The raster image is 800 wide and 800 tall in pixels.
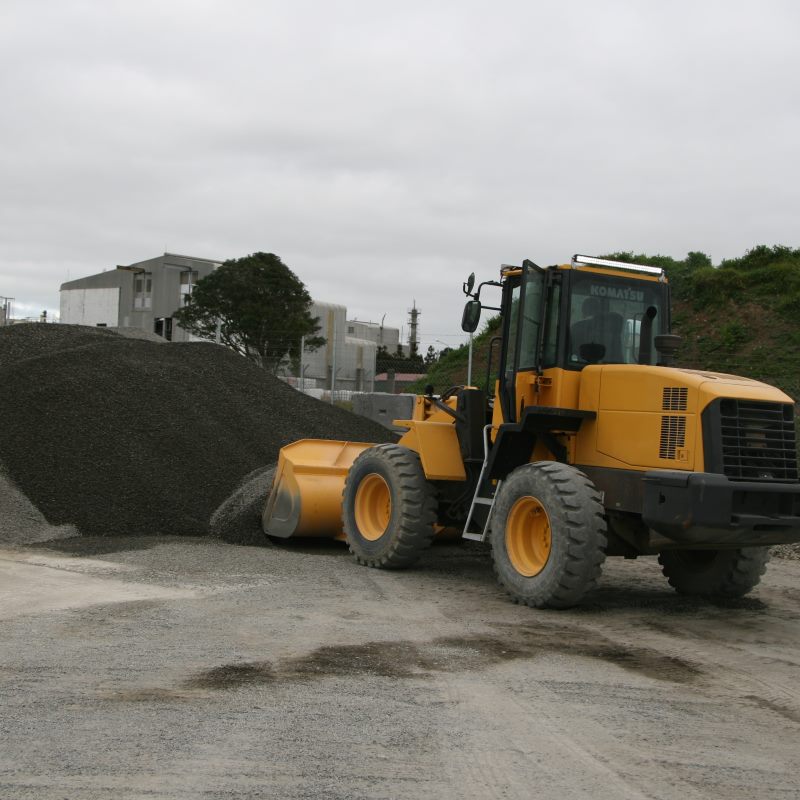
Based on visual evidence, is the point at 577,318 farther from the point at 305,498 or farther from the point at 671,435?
the point at 305,498

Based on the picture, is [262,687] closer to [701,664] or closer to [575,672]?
[575,672]

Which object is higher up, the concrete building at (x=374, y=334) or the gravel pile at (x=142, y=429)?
the concrete building at (x=374, y=334)

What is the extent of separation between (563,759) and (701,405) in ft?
12.6

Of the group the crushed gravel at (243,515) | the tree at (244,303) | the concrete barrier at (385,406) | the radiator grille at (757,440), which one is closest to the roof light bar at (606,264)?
the radiator grille at (757,440)

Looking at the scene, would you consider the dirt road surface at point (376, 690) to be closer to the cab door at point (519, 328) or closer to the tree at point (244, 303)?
the cab door at point (519, 328)

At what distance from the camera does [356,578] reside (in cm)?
962

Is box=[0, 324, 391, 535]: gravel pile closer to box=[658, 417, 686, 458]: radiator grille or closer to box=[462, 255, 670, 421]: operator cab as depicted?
box=[462, 255, 670, 421]: operator cab

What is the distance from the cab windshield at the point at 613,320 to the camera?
28.9 feet

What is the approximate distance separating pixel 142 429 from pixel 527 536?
6411 millimetres

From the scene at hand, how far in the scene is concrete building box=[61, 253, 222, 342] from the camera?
5550 cm

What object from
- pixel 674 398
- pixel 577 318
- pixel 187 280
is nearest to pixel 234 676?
pixel 674 398

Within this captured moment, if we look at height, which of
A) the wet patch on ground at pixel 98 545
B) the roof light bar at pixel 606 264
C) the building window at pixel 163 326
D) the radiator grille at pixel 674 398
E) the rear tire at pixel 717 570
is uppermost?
the building window at pixel 163 326

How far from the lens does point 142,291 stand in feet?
192

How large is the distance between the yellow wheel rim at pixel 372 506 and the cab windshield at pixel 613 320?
284 cm
